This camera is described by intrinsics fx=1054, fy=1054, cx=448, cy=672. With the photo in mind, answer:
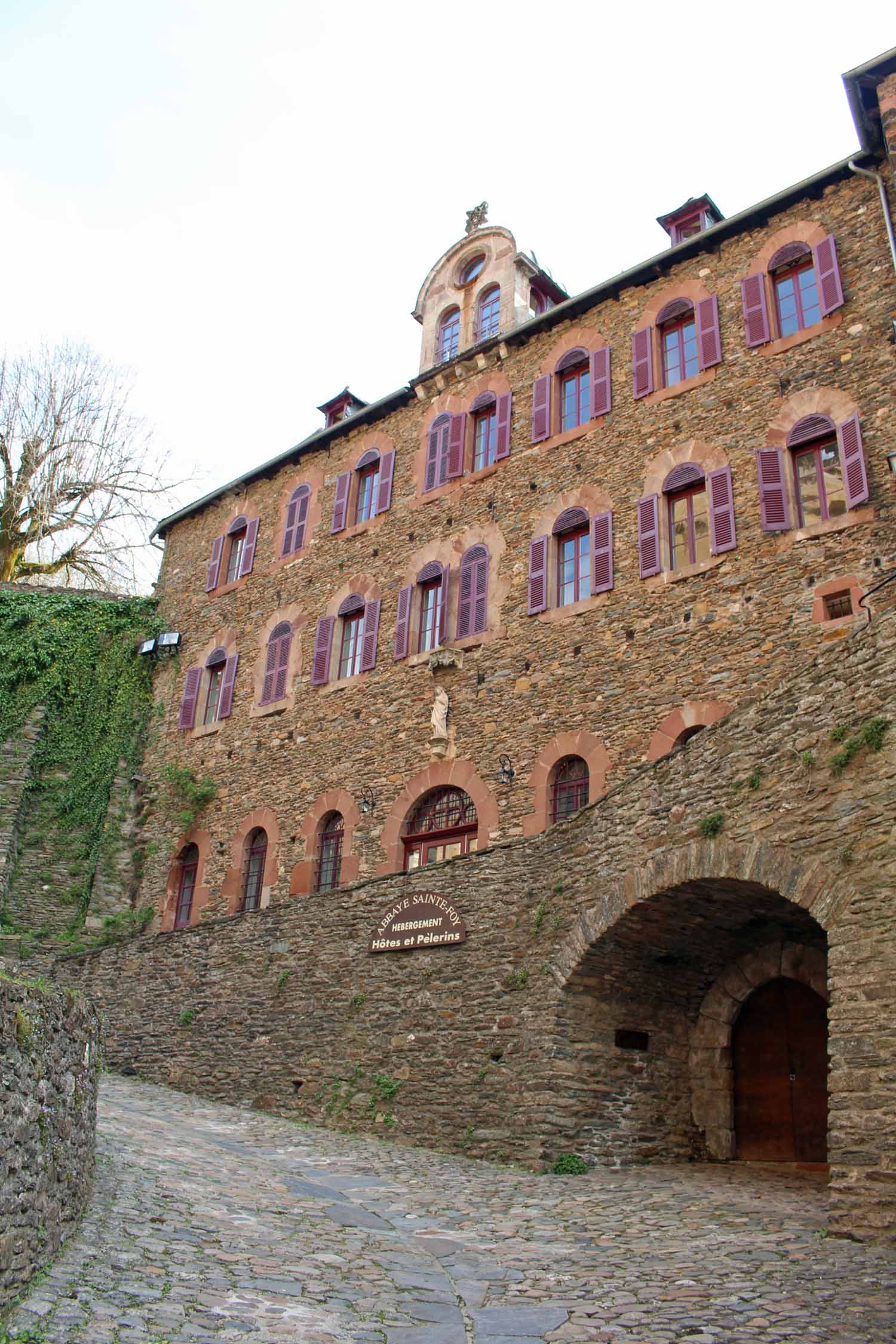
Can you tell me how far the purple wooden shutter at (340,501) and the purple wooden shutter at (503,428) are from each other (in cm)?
345

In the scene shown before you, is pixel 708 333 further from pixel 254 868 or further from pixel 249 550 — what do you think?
pixel 254 868

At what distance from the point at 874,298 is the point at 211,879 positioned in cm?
1340

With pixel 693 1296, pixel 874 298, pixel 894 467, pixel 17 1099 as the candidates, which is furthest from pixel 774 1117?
pixel 874 298

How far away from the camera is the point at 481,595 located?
15.9 metres

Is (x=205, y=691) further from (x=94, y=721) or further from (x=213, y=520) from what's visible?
(x=213, y=520)

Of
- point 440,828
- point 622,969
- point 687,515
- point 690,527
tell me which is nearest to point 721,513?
point 690,527

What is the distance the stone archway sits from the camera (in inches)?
435

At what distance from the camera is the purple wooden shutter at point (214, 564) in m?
21.2

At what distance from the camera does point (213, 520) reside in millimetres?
22141

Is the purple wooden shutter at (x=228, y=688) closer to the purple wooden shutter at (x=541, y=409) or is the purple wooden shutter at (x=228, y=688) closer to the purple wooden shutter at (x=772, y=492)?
the purple wooden shutter at (x=541, y=409)

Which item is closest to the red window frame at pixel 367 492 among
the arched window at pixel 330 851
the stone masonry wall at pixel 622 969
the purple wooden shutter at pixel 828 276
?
the arched window at pixel 330 851

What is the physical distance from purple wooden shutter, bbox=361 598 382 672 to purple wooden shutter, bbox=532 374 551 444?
380 centimetres

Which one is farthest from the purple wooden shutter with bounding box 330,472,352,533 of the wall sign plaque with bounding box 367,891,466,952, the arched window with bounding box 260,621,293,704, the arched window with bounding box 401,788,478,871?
the wall sign plaque with bounding box 367,891,466,952

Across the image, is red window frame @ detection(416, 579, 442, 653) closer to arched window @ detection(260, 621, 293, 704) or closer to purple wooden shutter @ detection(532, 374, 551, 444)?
purple wooden shutter @ detection(532, 374, 551, 444)
